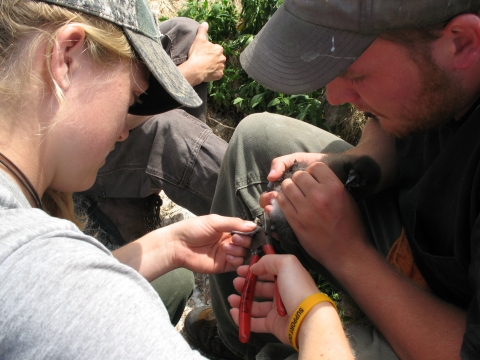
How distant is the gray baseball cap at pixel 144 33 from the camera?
1375 mm

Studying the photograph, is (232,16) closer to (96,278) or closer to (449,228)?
(449,228)

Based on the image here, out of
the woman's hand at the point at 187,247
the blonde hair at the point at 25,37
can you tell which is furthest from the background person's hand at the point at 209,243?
the blonde hair at the point at 25,37

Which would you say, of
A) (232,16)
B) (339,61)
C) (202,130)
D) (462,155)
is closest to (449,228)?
(462,155)

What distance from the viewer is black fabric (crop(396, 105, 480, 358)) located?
1.40 meters

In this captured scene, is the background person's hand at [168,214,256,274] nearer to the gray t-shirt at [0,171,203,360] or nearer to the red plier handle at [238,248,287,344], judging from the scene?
the red plier handle at [238,248,287,344]

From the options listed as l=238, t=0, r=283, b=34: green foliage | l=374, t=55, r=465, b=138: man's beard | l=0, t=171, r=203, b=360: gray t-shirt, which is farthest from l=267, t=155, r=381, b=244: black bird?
l=238, t=0, r=283, b=34: green foliage

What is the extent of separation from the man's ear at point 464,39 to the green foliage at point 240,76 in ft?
6.57

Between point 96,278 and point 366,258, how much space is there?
1.02 meters

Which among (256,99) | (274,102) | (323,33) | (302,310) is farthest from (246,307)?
(256,99)

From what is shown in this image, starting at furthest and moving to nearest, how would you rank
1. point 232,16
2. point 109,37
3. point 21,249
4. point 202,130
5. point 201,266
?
point 232,16
point 202,130
point 201,266
point 109,37
point 21,249

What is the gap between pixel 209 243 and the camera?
2.18 meters

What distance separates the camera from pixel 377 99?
1.70 metres

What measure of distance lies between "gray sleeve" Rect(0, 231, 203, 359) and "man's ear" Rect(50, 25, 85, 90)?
494 mm

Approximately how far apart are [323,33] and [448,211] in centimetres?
71
